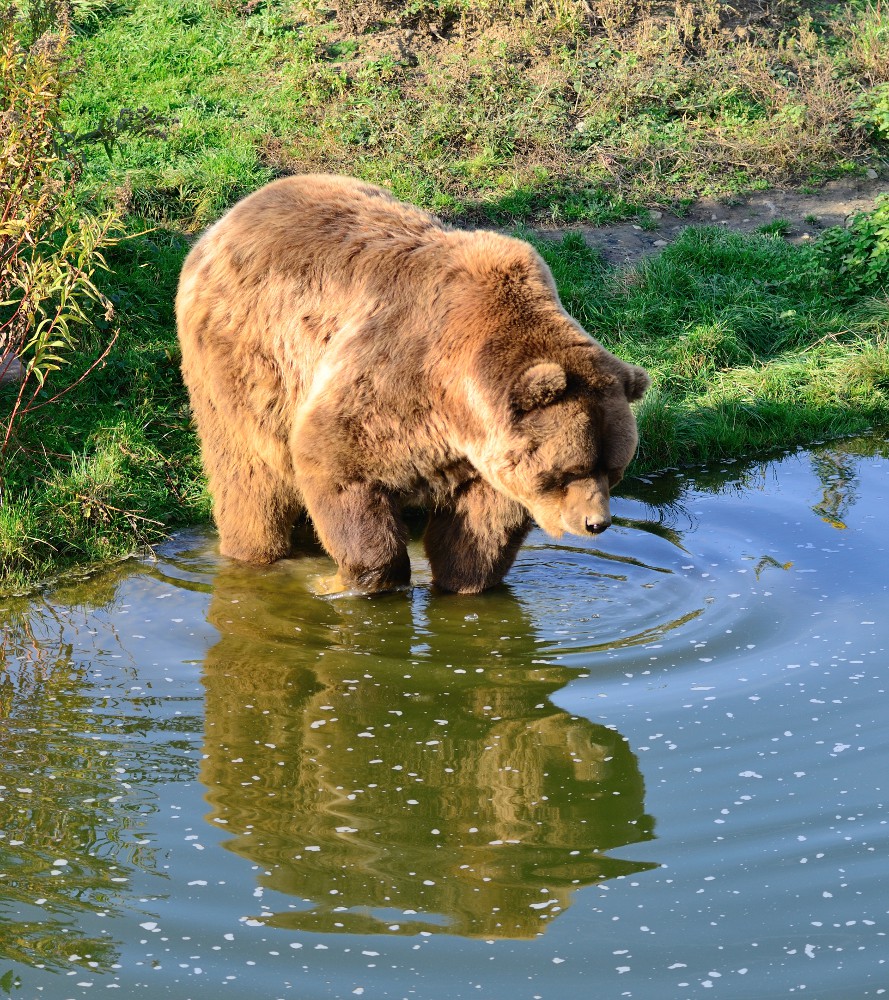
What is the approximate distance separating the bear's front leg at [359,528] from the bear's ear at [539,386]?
869 mm

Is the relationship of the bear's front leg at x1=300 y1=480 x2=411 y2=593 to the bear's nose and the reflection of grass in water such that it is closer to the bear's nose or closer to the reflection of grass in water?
the bear's nose

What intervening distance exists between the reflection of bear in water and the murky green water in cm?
1

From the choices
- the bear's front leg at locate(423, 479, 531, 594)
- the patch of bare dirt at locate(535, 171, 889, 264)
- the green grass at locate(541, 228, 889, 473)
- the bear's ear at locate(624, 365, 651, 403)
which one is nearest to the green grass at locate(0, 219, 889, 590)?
the green grass at locate(541, 228, 889, 473)

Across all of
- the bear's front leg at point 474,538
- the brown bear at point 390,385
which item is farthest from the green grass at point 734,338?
the brown bear at point 390,385

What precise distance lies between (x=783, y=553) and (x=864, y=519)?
73 centimetres

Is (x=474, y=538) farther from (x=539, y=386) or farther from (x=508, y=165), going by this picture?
(x=508, y=165)

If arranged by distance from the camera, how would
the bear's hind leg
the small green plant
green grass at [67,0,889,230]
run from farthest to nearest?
1. green grass at [67,0,889,230]
2. the small green plant
3. the bear's hind leg

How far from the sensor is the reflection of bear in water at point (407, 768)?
413cm

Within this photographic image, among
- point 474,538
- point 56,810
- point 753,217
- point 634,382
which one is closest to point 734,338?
point 753,217

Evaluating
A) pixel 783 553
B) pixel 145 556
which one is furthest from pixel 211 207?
pixel 783 553

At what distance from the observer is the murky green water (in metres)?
3.81

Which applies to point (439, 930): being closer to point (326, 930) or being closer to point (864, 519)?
point (326, 930)

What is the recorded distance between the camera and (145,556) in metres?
6.98

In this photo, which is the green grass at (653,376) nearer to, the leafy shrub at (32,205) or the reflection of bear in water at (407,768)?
the leafy shrub at (32,205)
